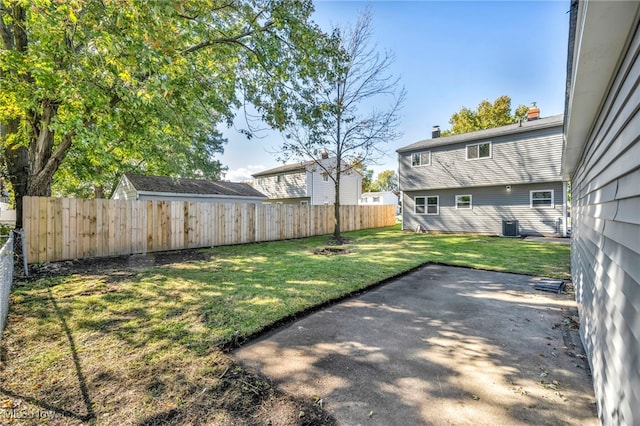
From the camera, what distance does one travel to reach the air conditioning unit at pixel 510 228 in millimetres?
13727

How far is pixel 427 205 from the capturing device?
17.1 m

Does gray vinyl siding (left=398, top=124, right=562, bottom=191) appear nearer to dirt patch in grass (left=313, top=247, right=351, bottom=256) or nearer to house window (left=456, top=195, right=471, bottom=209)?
house window (left=456, top=195, right=471, bottom=209)

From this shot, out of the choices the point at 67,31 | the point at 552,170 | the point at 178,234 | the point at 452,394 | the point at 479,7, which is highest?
the point at 479,7

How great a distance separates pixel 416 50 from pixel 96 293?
1110 cm

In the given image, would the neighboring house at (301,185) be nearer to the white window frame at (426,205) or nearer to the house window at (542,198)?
the white window frame at (426,205)

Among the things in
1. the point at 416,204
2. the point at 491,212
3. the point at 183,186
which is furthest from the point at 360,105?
the point at 183,186

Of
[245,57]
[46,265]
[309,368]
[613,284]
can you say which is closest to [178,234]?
[46,265]

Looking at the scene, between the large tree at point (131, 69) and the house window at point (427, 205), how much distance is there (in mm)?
12355

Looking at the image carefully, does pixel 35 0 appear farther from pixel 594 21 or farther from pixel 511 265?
pixel 511 265

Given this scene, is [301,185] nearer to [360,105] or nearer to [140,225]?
[360,105]

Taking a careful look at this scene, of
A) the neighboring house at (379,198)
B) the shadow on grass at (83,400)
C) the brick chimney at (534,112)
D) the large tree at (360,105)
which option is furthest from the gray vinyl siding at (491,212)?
the neighboring house at (379,198)

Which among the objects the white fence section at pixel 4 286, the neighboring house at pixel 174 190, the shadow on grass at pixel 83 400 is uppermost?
the neighboring house at pixel 174 190

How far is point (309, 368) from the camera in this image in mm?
2781

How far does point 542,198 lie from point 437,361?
14.2 metres
